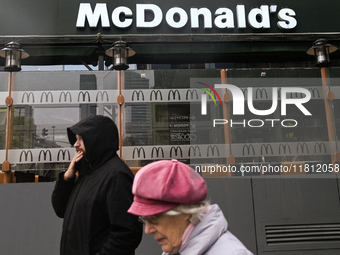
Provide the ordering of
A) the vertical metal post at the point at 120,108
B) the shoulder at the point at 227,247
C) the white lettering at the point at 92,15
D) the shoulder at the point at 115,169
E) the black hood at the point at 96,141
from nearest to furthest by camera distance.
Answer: the shoulder at the point at 227,247 < the shoulder at the point at 115,169 < the black hood at the point at 96,141 < the vertical metal post at the point at 120,108 < the white lettering at the point at 92,15

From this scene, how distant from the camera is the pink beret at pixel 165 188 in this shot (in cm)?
123

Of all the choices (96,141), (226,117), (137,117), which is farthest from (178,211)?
(137,117)

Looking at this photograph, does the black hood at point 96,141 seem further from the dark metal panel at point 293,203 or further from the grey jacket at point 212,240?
the dark metal panel at point 293,203

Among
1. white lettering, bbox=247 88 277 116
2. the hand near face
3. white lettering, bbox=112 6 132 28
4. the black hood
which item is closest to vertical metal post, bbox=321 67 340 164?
white lettering, bbox=247 88 277 116

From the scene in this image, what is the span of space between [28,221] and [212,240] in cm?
372

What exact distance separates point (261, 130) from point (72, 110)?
2.62m

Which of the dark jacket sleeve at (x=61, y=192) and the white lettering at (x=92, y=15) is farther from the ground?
the white lettering at (x=92, y=15)

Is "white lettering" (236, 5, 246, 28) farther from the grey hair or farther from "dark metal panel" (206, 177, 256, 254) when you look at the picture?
the grey hair

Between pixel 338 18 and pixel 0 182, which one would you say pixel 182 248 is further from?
pixel 338 18

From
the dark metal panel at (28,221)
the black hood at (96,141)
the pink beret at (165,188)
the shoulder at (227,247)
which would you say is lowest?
the dark metal panel at (28,221)

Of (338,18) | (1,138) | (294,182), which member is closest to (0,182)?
(1,138)

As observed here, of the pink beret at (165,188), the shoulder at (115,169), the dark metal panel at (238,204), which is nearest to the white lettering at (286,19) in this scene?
the dark metal panel at (238,204)

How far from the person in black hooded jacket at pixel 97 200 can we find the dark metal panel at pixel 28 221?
74.1 inches

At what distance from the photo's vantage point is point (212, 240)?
1.18 meters
